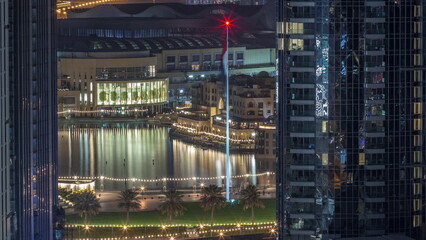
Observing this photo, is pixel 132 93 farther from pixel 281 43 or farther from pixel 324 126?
pixel 324 126

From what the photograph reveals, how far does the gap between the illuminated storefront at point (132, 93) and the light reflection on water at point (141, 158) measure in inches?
251

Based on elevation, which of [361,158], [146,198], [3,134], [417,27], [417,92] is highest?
[417,27]

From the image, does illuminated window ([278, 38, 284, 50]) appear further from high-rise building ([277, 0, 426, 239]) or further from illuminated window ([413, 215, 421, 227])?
illuminated window ([413, 215, 421, 227])

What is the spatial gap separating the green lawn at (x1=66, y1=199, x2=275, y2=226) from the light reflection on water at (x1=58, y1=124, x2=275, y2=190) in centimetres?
451

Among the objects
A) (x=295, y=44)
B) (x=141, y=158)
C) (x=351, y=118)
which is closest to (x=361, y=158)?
(x=351, y=118)

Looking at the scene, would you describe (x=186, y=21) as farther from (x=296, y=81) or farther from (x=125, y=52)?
(x=296, y=81)

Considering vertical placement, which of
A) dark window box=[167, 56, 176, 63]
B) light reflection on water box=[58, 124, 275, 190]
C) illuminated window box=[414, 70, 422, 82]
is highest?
dark window box=[167, 56, 176, 63]

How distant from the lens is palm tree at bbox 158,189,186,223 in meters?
28.9

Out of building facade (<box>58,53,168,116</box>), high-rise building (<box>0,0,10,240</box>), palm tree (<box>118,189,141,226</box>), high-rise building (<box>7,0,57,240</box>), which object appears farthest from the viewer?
building facade (<box>58,53,168,116</box>)

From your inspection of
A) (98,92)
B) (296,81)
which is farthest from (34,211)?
(98,92)

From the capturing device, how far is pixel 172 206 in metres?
28.9

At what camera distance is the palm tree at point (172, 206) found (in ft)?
94.8

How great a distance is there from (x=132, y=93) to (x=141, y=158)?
15.2 meters

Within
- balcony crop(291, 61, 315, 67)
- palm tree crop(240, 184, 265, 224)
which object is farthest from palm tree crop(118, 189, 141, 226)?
balcony crop(291, 61, 315, 67)
